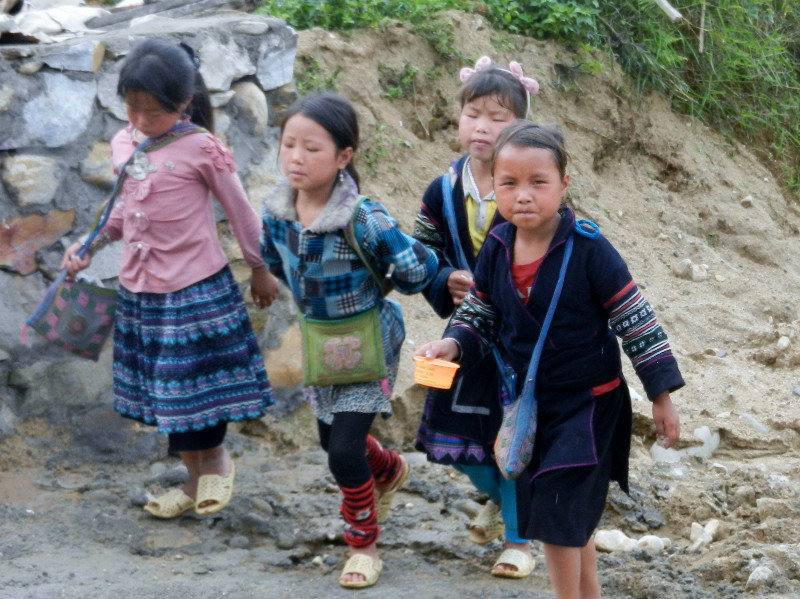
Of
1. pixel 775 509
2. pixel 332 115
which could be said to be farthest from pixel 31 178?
pixel 775 509

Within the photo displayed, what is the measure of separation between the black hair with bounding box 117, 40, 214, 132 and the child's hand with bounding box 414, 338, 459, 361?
1276 mm

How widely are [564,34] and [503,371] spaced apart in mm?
4605

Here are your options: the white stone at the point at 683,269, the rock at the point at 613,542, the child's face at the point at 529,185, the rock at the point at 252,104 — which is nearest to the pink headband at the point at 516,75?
the child's face at the point at 529,185

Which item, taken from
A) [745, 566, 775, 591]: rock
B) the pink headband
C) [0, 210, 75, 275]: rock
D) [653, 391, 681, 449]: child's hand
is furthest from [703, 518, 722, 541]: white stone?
[0, 210, 75, 275]: rock

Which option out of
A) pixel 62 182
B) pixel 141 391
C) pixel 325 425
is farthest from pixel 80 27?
pixel 325 425

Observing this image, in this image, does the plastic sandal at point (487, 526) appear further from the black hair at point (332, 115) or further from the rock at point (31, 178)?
the rock at point (31, 178)

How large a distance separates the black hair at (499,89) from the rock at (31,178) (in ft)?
5.29

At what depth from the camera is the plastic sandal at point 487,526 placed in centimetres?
363

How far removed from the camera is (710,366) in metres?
5.51

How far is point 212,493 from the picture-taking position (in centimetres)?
372

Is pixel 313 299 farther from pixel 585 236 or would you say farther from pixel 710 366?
pixel 710 366

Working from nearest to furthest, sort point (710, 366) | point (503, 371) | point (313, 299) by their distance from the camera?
point (503, 371) < point (313, 299) < point (710, 366)

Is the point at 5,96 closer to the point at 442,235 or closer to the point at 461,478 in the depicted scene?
the point at 442,235

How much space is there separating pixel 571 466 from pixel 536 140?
863 mm
